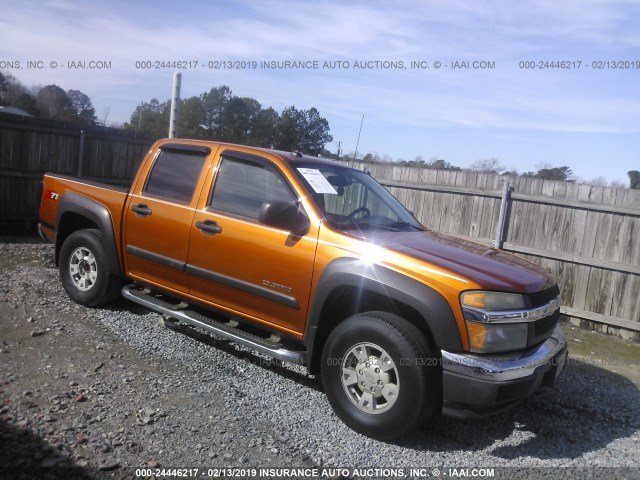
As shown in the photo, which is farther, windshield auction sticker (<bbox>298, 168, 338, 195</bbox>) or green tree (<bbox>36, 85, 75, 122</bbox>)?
green tree (<bbox>36, 85, 75, 122</bbox>)

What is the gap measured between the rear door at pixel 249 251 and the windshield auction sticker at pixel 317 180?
0.17 meters

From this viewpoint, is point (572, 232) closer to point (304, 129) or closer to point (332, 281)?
point (332, 281)

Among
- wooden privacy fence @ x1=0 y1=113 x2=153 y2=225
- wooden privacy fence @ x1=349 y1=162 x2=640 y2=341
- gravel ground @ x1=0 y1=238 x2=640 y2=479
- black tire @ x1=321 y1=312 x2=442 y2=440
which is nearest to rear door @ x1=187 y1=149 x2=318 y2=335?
black tire @ x1=321 y1=312 x2=442 y2=440

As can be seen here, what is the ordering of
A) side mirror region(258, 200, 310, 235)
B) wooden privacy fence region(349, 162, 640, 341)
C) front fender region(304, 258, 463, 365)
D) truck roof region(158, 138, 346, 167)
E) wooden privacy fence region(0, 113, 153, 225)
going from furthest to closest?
1. wooden privacy fence region(0, 113, 153, 225)
2. wooden privacy fence region(349, 162, 640, 341)
3. truck roof region(158, 138, 346, 167)
4. side mirror region(258, 200, 310, 235)
5. front fender region(304, 258, 463, 365)

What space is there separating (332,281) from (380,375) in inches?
28.3

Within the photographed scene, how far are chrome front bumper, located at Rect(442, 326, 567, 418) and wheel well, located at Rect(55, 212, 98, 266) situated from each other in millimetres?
4209

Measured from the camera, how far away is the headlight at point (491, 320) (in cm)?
329

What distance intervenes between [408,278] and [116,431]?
211 centimetres

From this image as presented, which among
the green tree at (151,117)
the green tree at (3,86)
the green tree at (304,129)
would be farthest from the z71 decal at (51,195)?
the green tree at (3,86)

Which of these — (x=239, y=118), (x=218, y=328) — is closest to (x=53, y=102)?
(x=239, y=118)

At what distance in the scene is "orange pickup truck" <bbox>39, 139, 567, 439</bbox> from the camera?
3373mm

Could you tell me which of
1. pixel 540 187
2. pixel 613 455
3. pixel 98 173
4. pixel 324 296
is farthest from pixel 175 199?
pixel 98 173

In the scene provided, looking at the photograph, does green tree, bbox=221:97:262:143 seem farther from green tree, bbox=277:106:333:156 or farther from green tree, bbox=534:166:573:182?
green tree, bbox=534:166:573:182

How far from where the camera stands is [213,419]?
12.0 feet
